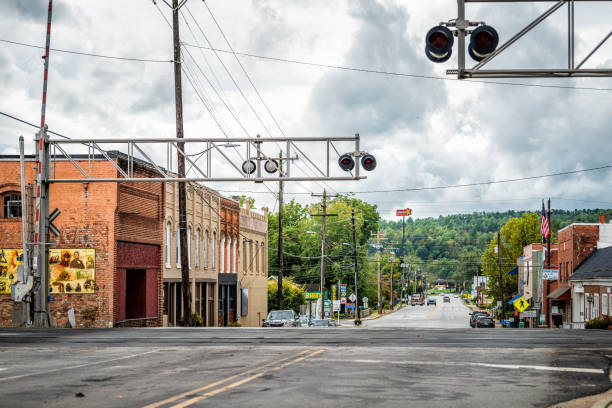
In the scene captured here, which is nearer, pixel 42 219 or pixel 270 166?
pixel 270 166

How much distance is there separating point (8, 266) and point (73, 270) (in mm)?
2988

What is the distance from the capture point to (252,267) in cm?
6406

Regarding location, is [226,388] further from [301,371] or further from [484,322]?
[484,322]

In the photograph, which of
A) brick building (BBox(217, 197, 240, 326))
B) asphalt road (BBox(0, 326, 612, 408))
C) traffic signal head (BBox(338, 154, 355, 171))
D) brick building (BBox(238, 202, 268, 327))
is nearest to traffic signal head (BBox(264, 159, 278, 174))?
traffic signal head (BBox(338, 154, 355, 171))

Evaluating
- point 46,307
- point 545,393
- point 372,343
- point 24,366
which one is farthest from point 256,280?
point 545,393

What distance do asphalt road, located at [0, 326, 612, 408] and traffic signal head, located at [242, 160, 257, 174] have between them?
7.54m

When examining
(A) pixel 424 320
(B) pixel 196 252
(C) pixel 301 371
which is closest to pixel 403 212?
(A) pixel 424 320

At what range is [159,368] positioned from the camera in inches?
594

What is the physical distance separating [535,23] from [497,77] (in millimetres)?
1126

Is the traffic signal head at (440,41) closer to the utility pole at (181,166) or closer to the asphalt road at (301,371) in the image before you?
the asphalt road at (301,371)

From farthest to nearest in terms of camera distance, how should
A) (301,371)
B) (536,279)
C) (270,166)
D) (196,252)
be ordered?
(536,279) → (196,252) → (270,166) → (301,371)

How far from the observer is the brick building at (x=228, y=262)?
5491cm

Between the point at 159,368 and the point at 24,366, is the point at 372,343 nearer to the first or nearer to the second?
the point at 159,368

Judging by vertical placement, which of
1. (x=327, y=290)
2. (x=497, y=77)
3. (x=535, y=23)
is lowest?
(x=327, y=290)
